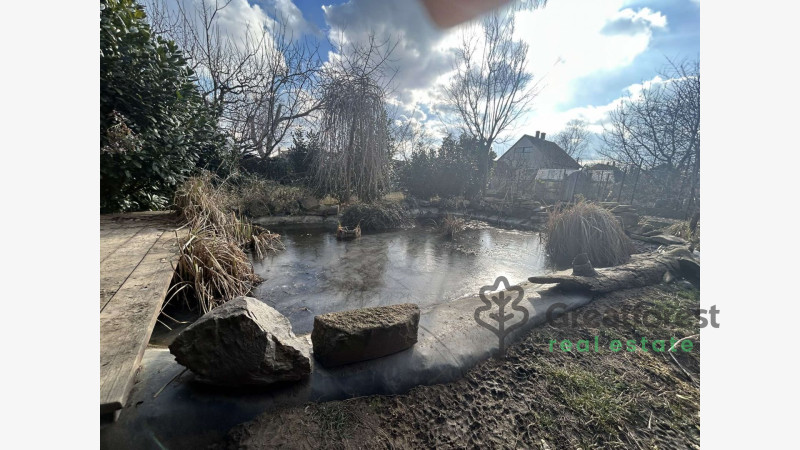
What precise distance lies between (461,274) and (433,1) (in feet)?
8.37

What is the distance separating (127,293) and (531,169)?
12224 millimetres

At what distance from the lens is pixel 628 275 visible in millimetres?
2604

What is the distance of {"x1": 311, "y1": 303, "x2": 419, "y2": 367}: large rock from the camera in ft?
4.11

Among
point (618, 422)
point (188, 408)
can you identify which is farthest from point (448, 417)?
point (188, 408)

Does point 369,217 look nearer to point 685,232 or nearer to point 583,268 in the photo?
point 583,268

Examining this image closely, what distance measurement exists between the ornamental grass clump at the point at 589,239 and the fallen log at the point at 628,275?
49 cm

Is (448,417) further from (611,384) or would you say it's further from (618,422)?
(611,384)

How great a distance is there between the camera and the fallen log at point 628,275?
2.31 m

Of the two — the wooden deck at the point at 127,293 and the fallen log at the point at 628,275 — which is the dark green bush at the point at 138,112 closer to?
the wooden deck at the point at 127,293

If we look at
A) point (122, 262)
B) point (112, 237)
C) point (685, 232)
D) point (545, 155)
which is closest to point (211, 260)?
point (122, 262)

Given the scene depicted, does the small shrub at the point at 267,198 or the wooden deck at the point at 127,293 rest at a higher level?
the small shrub at the point at 267,198

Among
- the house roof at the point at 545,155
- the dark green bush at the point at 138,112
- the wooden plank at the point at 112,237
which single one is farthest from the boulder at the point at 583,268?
the house roof at the point at 545,155

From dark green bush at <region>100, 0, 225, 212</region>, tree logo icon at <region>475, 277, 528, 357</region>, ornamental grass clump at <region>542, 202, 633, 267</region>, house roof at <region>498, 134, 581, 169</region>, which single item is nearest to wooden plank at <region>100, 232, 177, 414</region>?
tree logo icon at <region>475, 277, 528, 357</region>

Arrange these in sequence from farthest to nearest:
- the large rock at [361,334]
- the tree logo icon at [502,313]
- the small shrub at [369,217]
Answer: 1. the small shrub at [369,217]
2. the tree logo icon at [502,313]
3. the large rock at [361,334]
